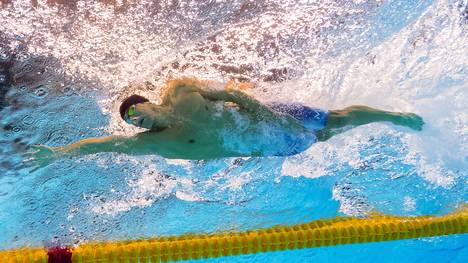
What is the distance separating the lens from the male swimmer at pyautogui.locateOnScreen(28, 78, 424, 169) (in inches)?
83.7

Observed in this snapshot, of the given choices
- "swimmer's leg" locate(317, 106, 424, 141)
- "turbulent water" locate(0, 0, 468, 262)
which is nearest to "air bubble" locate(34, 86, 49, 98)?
"turbulent water" locate(0, 0, 468, 262)

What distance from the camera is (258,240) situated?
8.16 feet

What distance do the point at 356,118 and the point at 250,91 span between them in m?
0.73

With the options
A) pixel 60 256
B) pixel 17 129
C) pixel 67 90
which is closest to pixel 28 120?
pixel 17 129

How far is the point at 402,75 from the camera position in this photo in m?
→ 3.13

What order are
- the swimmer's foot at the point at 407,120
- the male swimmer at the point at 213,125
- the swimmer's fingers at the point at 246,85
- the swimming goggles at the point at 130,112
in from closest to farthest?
1. the swimming goggles at the point at 130,112
2. the male swimmer at the point at 213,125
3. the swimmer's foot at the point at 407,120
4. the swimmer's fingers at the point at 246,85

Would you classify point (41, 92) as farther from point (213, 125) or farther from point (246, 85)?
point (213, 125)

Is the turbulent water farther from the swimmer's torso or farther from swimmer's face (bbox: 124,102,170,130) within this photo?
swimmer's face (bbox: 124,102,170,130)

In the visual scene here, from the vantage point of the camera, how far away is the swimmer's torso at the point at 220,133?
7.02 ft

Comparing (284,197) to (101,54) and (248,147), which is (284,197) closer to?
(248,147)

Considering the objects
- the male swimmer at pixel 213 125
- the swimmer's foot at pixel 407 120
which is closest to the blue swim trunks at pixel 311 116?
the male swimmer at pixel 213 125

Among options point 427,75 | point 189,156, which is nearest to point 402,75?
point 427,75

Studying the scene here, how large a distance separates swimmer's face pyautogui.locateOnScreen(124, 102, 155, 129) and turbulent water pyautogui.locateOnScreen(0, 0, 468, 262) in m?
0.91

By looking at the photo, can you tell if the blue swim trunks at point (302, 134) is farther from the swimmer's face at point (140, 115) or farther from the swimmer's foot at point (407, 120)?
the swimmer's face at point (140, 115)
